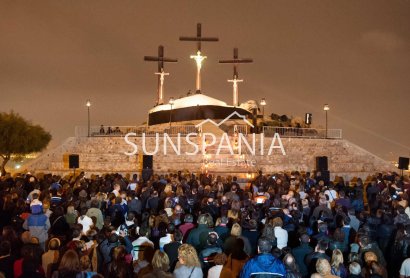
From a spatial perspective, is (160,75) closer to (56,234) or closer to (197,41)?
(197,41)

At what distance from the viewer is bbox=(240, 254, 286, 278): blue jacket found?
23.1 ft

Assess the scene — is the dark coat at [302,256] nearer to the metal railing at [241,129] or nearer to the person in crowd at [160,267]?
the person in crowd at [160,267]

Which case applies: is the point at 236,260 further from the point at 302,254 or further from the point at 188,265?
the point at 302,254

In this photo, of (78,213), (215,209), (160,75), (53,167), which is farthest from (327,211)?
(160,75)

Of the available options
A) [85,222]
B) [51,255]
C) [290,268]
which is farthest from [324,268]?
[85,222]

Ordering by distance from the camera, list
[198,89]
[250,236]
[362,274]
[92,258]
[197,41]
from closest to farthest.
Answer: [362,274]
[92,258]
[250,236]
[197,41]
[198,89]

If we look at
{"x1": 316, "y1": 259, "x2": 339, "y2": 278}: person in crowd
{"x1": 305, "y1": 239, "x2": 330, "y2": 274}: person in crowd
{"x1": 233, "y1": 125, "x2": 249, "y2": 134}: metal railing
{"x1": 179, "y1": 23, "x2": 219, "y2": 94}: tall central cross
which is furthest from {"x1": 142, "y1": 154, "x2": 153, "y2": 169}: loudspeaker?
{"x1": 316, "y1": 259, "x2": 339, "y2": 278}: person in crowd

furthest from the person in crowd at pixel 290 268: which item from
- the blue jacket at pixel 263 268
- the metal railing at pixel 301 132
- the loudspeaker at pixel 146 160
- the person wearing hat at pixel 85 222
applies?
the metal railing at pixel 301 132

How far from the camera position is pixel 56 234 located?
10469 millimetres

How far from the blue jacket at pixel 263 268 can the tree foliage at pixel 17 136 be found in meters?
42.4

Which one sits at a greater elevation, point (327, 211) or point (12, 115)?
point (12, 115)

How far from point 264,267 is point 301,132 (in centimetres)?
3430

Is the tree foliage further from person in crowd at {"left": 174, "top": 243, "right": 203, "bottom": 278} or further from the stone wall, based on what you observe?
person in crowd at {"left": 174, "top": 243, "right": 203, "bottom": 278}

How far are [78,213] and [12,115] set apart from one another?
4019cm
